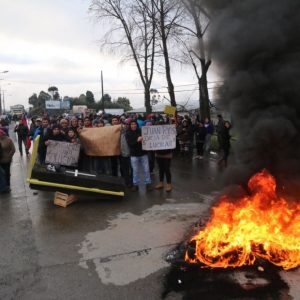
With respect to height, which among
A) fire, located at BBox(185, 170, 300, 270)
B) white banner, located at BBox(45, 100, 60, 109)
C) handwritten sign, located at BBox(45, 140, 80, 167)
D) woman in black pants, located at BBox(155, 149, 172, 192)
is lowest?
fire, located at BBox(185, 170, 300, 270)

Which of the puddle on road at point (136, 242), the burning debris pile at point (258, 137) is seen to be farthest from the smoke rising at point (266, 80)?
the puddle on road at point (136, 242)

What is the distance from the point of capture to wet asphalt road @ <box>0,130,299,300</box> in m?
4.23

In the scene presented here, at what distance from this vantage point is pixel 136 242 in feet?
18.0

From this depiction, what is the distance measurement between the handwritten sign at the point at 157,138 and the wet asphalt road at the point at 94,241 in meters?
1.03

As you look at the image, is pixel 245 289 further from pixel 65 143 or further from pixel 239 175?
pixel 65 143

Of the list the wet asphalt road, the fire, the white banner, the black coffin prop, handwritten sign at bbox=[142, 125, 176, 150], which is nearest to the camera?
the wet asphalt road

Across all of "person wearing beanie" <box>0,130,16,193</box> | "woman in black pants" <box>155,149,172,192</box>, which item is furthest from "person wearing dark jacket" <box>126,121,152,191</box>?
"person wearing beanie" <box>0,130,16,193</box>

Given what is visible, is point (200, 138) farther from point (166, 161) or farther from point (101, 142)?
point (101, 142)

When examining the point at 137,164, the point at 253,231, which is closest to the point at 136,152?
the point at 137,164

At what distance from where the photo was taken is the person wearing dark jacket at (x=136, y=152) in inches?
337

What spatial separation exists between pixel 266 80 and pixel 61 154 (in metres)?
4.70

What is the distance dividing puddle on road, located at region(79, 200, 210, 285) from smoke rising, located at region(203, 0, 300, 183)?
1.43m

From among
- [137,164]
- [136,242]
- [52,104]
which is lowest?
[136,242]

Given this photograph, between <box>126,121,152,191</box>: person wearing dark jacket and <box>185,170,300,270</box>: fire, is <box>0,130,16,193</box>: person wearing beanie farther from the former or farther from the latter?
<box>185,170,300,270</box>: fire
